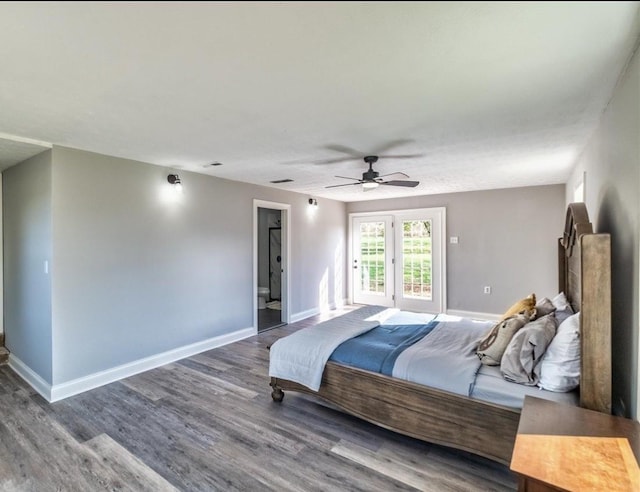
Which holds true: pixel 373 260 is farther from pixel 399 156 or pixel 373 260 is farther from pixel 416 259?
pixel 399 156

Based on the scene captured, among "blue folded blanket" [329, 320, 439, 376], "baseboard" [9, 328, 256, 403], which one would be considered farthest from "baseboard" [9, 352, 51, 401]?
"blue folded blanket" [329, 320, 439, 376]

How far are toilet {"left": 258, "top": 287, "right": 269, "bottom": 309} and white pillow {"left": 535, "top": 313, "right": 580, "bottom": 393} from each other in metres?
5.63

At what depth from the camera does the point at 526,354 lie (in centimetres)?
213

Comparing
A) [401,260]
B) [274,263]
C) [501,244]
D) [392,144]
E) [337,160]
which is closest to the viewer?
[392,144]

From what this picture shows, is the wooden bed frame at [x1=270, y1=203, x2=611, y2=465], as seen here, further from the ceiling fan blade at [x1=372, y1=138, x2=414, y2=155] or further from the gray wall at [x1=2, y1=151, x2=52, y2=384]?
the gray wall at [x1=2, y1=151, x2=52, y2=384]

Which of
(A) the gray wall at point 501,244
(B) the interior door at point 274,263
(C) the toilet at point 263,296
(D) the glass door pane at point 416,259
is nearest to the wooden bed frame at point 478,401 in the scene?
(A) the gray wall at point 501,244

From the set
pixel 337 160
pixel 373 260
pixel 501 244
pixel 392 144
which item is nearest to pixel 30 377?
pixel 337 160

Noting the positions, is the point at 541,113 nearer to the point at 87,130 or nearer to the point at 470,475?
the point at 470,475

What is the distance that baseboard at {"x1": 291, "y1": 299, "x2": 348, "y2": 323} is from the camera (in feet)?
19.2

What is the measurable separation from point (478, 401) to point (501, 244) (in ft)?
13.5

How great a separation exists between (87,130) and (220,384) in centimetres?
258

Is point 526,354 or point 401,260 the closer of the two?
point 526,354

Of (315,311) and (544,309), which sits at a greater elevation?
(544,309)

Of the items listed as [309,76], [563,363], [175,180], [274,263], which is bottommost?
[563,363]
